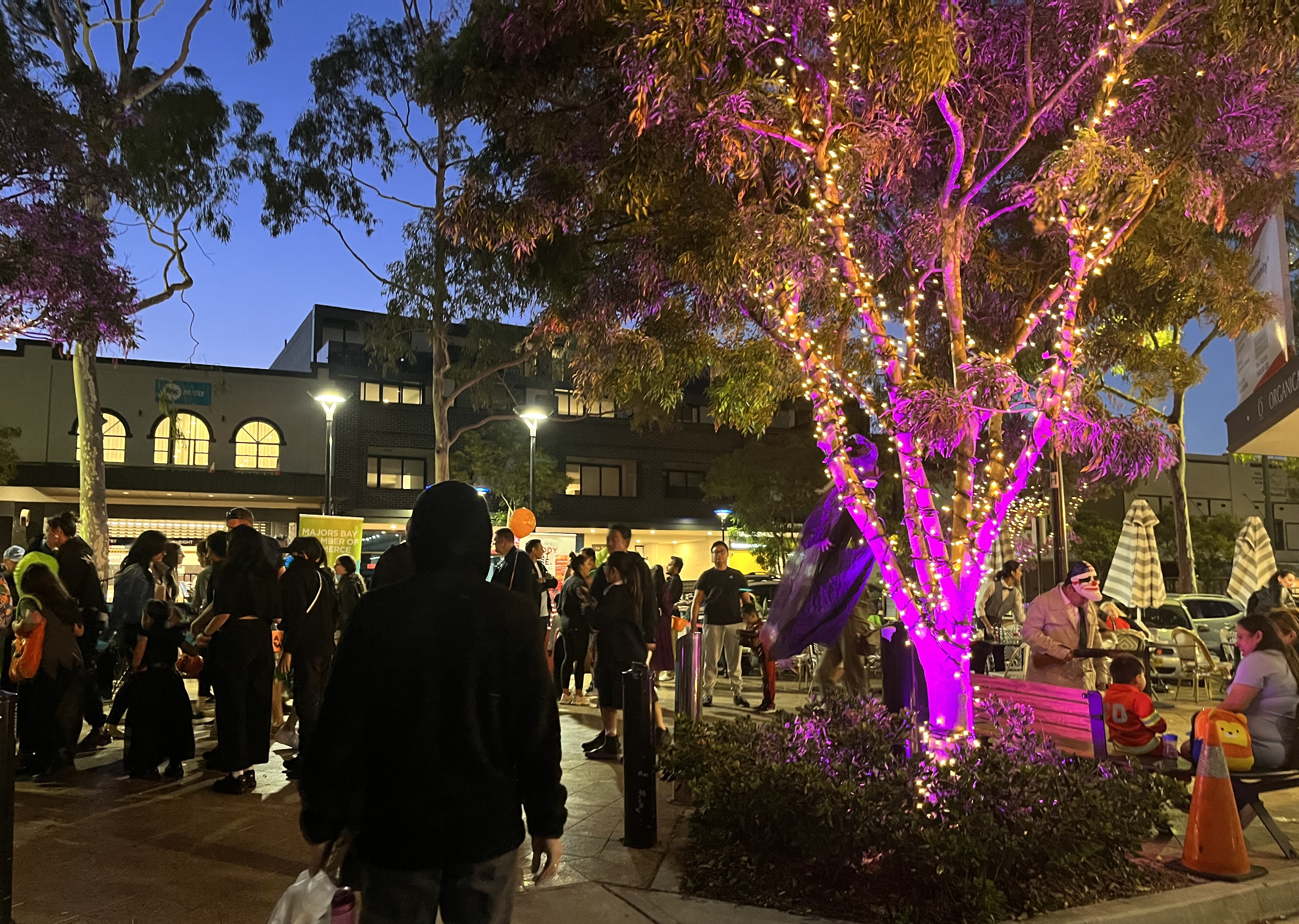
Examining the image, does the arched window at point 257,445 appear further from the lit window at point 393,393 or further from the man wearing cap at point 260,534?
the man wearing cap at point 260,534

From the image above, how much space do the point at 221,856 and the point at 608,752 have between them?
3.47 m

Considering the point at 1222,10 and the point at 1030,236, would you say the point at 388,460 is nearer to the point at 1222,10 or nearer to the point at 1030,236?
the point at 1030,236

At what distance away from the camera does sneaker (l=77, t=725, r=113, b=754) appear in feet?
28.2

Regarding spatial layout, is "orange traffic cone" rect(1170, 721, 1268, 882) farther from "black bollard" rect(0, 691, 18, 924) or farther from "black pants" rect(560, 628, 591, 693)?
"black pants" rect(560, 628, 591, 693)

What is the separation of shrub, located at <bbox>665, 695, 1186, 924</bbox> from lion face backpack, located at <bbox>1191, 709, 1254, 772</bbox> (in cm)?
56

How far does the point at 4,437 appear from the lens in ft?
95.9

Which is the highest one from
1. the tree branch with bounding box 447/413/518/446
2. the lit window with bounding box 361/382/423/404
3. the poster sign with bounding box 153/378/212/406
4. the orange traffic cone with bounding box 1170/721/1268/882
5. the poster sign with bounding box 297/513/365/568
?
the lit window with bounding box 361/382/423/404

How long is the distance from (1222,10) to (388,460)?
3568 centimetres

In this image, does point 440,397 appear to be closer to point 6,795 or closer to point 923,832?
point 6,795

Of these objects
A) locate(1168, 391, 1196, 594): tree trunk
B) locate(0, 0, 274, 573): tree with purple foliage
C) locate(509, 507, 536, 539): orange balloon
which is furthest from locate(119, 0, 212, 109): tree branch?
locate(1168, 391, 1196, 594): tree trunk

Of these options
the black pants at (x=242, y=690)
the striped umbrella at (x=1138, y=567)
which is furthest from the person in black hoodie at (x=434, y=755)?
the striped umbrella at (x=1138, y=567)

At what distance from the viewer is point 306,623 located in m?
7.54

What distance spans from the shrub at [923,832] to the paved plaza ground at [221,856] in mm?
309

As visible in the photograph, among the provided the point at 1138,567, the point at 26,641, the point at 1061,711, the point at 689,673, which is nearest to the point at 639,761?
the point at 689,673
